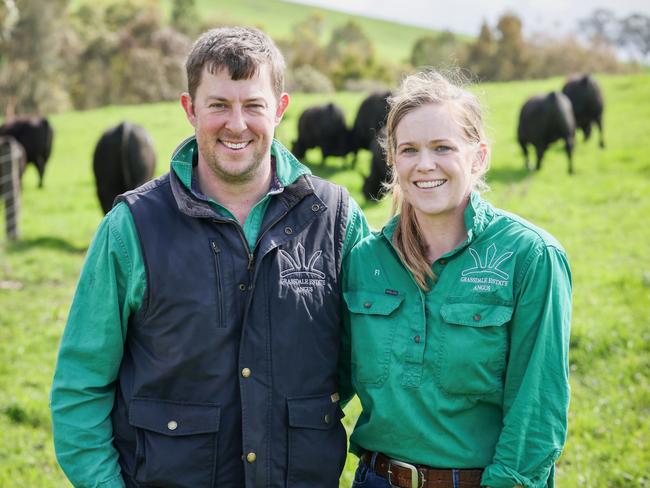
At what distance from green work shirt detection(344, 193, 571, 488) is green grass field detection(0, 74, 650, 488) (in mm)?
719

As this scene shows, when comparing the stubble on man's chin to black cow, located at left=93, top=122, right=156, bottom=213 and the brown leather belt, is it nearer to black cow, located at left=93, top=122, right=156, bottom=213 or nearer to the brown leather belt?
the brown leather belt

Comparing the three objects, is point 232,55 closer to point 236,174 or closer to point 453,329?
point 236,174

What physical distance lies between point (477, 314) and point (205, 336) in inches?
39.8

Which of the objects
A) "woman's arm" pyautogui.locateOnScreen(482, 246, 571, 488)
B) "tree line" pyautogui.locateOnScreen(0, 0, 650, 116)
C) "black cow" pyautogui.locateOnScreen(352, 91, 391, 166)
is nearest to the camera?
"woman's arm" pyautogui.locateOnScreen(482, 246, 571, 488)

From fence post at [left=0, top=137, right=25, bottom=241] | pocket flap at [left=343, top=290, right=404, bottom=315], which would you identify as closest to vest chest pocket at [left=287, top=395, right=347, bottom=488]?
pocket flap at [left=343, top=290, right=404, bottom=315]

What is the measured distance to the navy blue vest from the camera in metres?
2.61

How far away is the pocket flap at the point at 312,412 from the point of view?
2658 mm

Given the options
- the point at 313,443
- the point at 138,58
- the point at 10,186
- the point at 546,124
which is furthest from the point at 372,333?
the point at 138,58

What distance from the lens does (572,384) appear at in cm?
564

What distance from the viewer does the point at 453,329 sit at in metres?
2.63

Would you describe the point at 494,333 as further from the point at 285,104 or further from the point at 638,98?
the point at 638,98

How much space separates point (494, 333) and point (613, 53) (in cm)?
5506

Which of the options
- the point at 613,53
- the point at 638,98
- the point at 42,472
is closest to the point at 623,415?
the point at 42,472

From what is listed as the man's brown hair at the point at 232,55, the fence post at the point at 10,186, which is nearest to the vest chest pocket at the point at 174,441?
the man's brown hair at the point at 232,55
